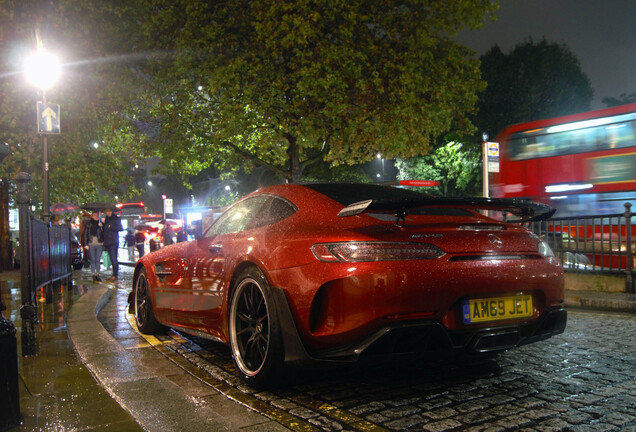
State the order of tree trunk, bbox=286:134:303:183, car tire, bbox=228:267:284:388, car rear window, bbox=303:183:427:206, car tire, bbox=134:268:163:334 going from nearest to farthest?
1. car tire, bbox=228:267:284:388
2. car rear window, bbox=303:183:427:206
3. car tire, bbox=134:268:163:334
4. tree trunk, bbox=286:134:303:183

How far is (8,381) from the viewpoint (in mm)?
2973

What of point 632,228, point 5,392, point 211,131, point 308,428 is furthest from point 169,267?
point 211,131

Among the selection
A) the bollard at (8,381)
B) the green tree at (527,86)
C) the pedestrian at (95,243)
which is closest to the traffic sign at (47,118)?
the pedestrian at (95,243)

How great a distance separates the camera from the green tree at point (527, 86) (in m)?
36.7

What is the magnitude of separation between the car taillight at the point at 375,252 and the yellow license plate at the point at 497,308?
0.40 meters

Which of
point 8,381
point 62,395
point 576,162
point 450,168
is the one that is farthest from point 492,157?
point 450,168

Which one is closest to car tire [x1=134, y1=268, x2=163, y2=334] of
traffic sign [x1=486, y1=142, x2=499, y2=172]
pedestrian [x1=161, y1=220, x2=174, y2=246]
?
traffic sign [x1=486, y1=142, x2=499, y2=172]

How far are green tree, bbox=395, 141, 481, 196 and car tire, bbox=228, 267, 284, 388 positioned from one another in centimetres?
3400

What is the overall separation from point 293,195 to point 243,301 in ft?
2.79

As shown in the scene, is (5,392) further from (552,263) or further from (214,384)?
(552,263)

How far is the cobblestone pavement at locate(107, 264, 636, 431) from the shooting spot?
9.87ft

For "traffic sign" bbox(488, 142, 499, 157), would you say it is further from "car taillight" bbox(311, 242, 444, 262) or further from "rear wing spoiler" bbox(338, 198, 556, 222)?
"car taillight" bbox(311, 242, 444, 262)

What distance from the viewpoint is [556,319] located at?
3.71 metres

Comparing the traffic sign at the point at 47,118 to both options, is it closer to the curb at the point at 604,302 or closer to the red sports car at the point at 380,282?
the red sports car at the point at 380,282
